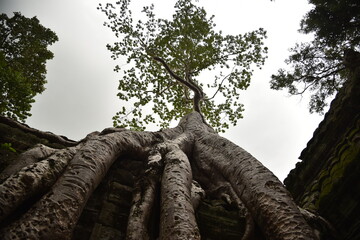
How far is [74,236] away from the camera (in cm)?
190

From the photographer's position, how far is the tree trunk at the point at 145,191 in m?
1.62

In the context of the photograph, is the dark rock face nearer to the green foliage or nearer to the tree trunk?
the tree trunk

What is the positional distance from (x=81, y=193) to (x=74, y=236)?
1.19ft

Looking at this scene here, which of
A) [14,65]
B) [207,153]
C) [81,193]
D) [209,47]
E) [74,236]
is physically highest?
[209,47]

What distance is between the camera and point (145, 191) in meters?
2.30

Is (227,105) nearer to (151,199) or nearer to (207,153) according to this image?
(207,153)

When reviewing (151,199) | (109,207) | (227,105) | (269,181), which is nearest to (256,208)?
(269,181)

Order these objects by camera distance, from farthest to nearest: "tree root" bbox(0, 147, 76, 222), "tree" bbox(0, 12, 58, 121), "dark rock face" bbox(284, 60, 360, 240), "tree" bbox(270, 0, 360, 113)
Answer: "tree" bbox(0, 12, 58, 121) < "tree" bbox(270, 0, 360, 113) < "dark rock face" bbox(284, 60, 360, 240) < "tree root" bbox(0, 147, 76, 222)

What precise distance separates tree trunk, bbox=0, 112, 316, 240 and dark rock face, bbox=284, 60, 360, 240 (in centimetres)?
54

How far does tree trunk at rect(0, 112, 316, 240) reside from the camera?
162 cm

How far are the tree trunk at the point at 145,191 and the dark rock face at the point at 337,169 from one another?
0.54 meters

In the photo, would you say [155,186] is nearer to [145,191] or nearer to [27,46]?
[145,191]

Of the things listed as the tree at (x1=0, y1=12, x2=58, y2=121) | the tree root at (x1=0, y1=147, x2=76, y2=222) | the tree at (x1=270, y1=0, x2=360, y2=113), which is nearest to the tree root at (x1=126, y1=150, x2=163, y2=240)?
the tree root at (x1=0, y1=147, x2=76, y2=222)

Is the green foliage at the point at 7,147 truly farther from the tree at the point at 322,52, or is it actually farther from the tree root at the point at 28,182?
the tree at the point at 322,52
